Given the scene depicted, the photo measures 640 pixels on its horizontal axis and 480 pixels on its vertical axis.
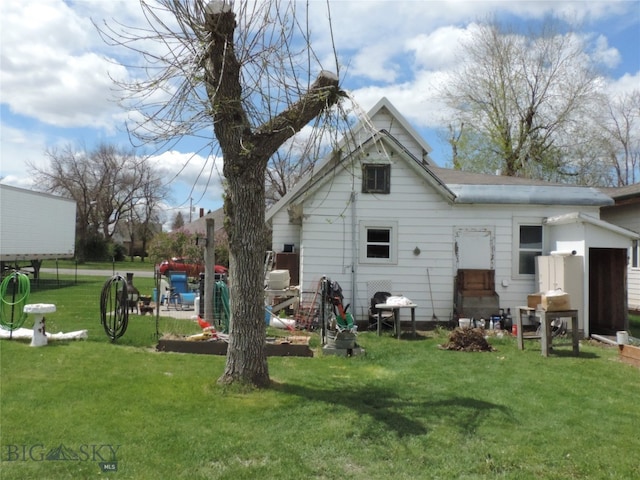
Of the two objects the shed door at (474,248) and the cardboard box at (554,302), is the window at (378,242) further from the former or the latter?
the cardboard box at (554,302)

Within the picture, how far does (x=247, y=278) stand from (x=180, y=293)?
10.6 m

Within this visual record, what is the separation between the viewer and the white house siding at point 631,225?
14461 mm

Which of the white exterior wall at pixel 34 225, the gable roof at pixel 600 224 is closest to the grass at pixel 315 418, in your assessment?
the gable roof at pixel 600 224

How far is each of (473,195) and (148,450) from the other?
1007 cm

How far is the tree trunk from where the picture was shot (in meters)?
5.89

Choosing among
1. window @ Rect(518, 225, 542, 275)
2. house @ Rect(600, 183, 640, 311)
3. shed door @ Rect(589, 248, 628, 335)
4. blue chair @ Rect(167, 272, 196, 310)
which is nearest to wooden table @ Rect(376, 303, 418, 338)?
window @ Rect(518, 225, 542, 275)

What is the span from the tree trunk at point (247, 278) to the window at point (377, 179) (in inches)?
261

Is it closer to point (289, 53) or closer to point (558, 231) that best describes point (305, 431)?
point (289, 53)

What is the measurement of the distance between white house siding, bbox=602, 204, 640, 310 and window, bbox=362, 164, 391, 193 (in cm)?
754

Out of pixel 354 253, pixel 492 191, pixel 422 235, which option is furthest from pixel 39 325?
pixel 492 191

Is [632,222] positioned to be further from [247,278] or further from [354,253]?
[247,278]

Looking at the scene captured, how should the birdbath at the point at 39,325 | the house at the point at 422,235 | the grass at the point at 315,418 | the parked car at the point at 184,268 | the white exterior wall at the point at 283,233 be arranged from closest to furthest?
the grass at the point at 315,418 → the birdbath at the point at 39,325 → the house at the point at 422,235 → the white exterior wall at the point at 283,233 → the parked car at the point at 184,268

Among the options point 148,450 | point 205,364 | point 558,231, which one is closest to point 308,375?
point 205,364

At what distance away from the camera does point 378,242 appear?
40.8 feet
